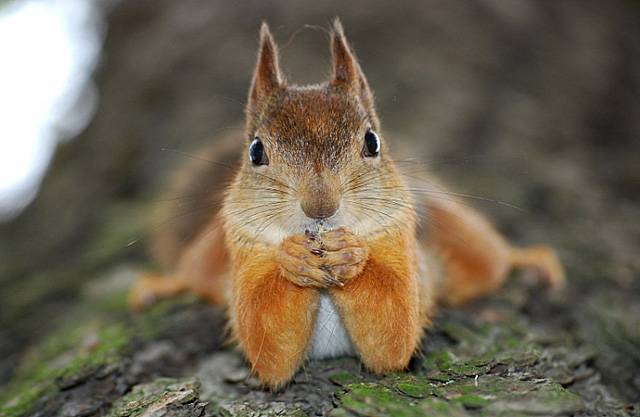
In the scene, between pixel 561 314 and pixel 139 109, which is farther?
pixel 139 109

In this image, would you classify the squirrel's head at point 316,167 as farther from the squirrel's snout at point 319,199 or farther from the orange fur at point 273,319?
the orange fur at point 273,319

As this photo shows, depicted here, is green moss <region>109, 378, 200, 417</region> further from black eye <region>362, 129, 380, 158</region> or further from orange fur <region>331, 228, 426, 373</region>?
black eye <region>362, 129, 380, 158</region>

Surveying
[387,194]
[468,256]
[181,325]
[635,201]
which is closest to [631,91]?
[635,201]

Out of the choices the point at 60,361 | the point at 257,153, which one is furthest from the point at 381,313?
the point at 60,361

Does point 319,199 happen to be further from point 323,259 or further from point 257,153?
point 257,153

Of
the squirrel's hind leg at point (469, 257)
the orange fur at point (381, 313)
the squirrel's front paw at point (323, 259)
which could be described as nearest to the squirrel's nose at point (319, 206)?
the squirrel's front paw at point (323, 259)

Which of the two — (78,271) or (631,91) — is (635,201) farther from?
(78,271)

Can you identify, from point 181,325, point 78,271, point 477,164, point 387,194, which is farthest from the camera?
point 477,164
